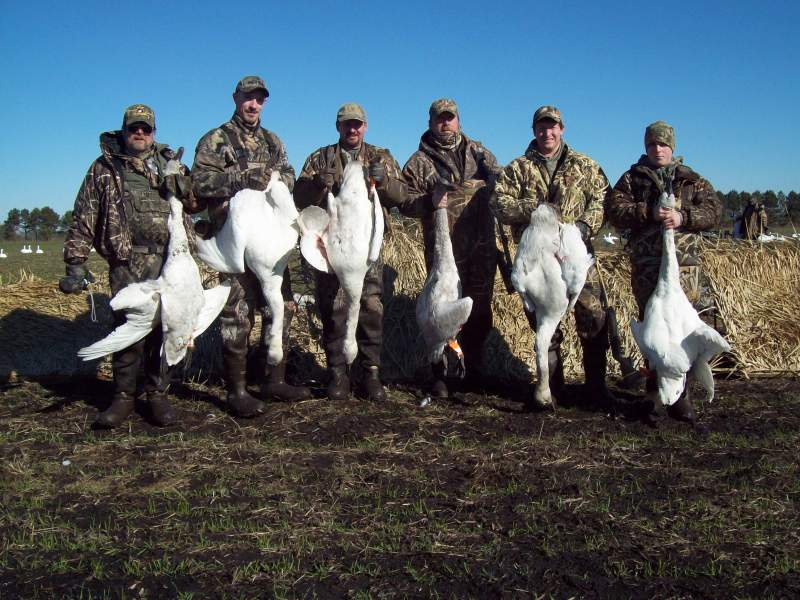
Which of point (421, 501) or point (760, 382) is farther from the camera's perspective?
point (760, 382)

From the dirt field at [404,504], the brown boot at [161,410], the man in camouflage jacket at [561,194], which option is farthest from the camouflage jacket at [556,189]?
the brown boot at [161,410]

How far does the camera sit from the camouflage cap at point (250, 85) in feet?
19.8

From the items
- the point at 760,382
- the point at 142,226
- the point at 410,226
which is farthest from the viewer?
the point at 410,226

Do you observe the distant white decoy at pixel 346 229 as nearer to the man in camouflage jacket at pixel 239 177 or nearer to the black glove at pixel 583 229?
the man in camouflage jacket at pixel 239 177

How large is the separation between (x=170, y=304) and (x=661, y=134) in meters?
4.43

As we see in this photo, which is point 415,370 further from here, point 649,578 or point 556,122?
point 649,578

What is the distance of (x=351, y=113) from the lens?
20.1ft

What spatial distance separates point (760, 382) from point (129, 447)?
637 centimetres

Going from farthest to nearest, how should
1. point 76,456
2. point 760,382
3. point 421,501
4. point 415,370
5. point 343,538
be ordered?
point 415,370, point 760,382, point 76,456, point 421,501, point 343,538

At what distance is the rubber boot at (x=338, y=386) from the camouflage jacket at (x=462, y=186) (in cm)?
148

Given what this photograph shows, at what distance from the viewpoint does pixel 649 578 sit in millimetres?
3391

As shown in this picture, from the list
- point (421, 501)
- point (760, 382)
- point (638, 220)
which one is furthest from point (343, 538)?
point (760, 382)

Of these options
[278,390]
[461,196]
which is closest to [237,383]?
[278,390]

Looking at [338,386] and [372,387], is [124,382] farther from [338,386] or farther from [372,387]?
[372,387]
